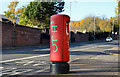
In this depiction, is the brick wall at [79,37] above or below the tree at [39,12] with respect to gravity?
below

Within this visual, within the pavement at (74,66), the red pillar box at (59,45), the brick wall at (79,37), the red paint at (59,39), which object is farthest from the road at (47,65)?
the brick wall at (79,37)

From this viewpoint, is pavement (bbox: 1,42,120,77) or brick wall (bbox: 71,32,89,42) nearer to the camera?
pavement (bbox: 1,42,120,77)

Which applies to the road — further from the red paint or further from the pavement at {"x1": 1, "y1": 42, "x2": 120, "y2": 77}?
the red paint

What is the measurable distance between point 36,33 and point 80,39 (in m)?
27.0

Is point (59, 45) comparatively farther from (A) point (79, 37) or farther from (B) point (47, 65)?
(A) point (79, 37)

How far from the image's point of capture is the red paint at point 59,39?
7836mm

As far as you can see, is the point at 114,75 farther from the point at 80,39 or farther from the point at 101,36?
the point at 101,36

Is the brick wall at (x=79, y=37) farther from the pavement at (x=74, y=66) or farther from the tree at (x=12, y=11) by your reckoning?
the pavement at (x=74, y=66)

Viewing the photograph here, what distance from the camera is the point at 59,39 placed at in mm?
7848

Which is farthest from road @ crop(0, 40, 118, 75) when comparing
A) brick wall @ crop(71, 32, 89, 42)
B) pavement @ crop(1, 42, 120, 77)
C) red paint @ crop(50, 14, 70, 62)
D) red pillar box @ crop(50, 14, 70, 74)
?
brick wall @ crop(71, 32, 89, 42)

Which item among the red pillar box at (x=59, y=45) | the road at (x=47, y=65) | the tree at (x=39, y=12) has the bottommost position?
the road at (x=47, y=65)

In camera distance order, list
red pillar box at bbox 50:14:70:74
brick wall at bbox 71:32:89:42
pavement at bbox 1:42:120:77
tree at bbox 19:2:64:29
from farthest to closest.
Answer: brick wall at bbox 71:32:89:42 < tree at bbox 19:2:64:29 < pavement at bbox 1:42:120:77 < red pillar box at bbox 50:14:70:74

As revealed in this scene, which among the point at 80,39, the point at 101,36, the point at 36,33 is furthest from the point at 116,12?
the point at 101,36

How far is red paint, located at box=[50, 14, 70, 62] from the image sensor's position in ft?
25.7
